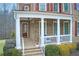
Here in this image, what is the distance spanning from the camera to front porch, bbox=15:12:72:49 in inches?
111

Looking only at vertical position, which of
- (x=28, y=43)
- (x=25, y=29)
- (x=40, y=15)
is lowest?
(x=28, y=43)

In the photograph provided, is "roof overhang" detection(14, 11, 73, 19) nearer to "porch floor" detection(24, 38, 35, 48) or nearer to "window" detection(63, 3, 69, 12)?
"window" detection(63, 3, 69, 12)

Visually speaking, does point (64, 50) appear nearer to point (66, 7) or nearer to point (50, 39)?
point (50, 39)

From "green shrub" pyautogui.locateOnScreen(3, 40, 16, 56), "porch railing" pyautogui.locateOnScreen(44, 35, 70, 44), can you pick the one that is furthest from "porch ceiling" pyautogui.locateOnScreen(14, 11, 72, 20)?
"green shrub" pyautogui.locateOnScreen(3, 40, 16, 56)

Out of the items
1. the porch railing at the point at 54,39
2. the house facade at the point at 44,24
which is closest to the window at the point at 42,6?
the house facade at the point at 44,24

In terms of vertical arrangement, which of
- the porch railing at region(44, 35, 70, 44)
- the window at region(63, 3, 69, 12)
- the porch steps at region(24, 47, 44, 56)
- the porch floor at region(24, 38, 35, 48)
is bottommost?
the porch steps at region(24, 47, 44, 56)

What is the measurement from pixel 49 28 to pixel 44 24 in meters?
0.07

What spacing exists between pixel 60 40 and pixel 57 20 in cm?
24

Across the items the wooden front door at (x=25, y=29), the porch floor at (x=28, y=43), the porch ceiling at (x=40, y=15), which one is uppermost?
the porch ceiling at (x=40, y=15)

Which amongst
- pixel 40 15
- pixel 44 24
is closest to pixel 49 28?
pixel 44 24

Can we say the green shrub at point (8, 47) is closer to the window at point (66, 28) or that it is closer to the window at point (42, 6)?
the window at point (42, 6)

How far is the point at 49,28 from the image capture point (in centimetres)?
284

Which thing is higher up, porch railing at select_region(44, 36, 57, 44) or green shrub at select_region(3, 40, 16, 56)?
porch railing at select_region(44, 36, 57, 44)

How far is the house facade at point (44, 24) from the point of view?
2812 millimetres
